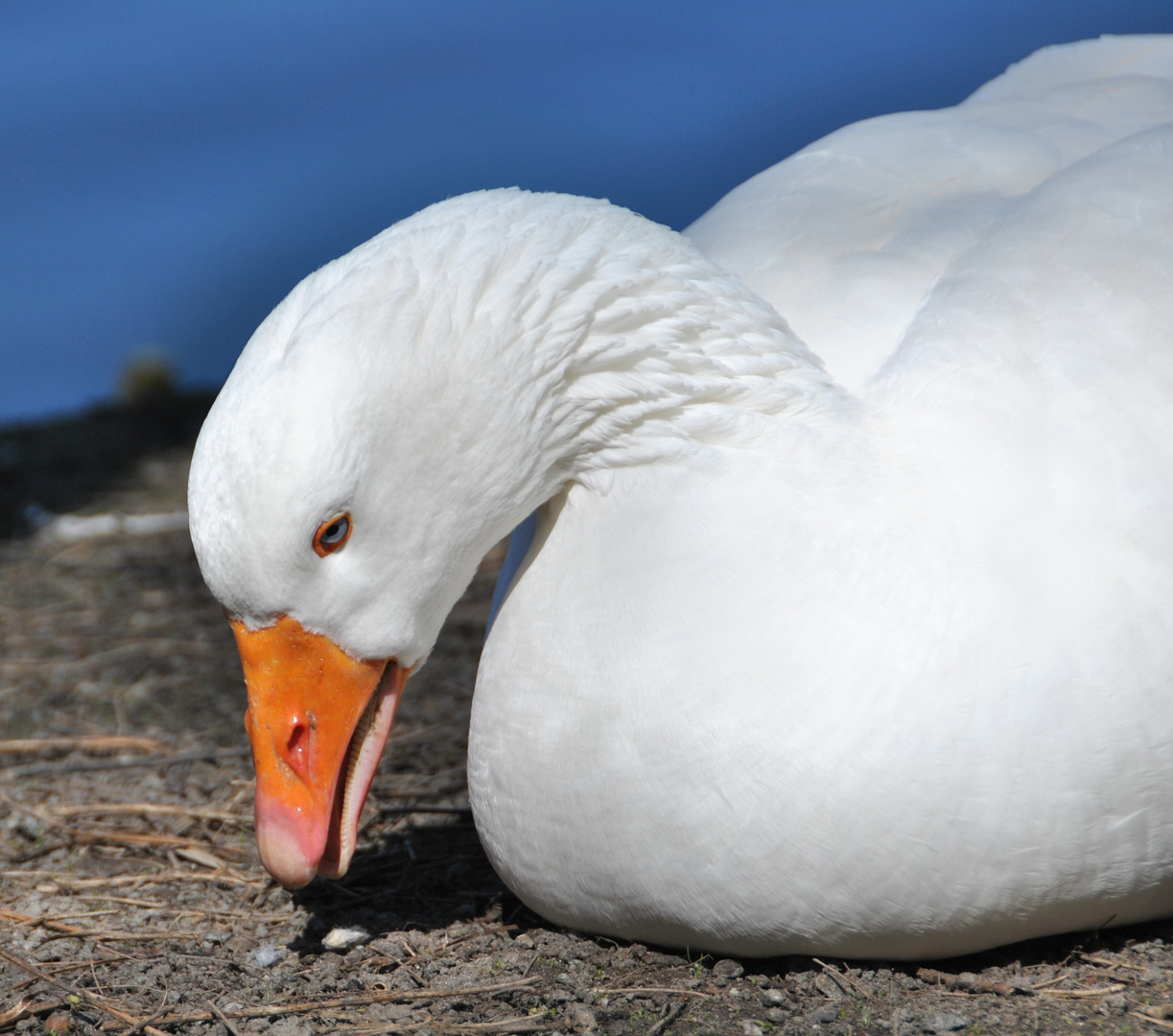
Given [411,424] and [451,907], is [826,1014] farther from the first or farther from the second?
[411,424]

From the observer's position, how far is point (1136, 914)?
2773mm

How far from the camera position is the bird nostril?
2.69 m

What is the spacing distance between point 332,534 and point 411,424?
0.86 ft

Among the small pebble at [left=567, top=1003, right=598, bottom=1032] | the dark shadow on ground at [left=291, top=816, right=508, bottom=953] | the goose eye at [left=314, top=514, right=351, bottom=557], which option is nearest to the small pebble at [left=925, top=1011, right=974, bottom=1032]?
the small pebble at [left=567, top=1003, right=598, bottom=1032]

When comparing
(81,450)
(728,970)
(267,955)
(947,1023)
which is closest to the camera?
(947,1023)

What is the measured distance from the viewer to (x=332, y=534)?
254cm

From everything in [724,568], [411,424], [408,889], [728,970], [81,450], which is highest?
[411,424]

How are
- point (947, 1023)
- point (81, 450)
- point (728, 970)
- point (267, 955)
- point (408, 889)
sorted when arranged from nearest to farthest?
1. point (947, 1023)
2. point (728, 970)
3. point (267, 955)
4. point (408, 889)
5. point (81, 450)

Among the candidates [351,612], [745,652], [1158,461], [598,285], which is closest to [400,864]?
[351,612]

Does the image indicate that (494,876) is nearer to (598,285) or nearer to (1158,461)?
(598,285)

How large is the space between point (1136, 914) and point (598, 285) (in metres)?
1.74

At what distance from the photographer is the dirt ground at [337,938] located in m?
2.65

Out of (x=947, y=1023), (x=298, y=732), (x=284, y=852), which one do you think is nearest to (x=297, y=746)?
(x=298, y=732)

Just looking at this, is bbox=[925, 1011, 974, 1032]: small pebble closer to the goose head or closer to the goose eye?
the goose head
